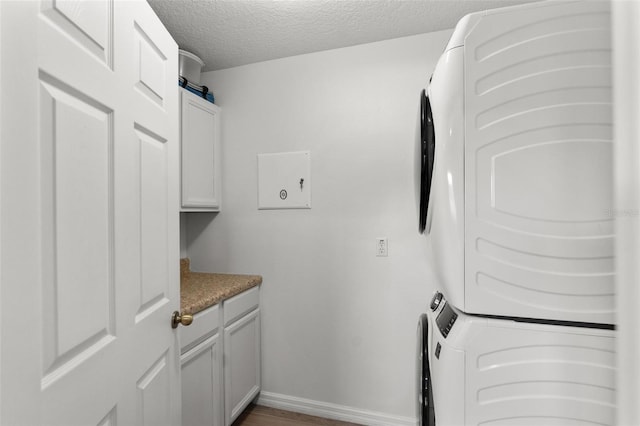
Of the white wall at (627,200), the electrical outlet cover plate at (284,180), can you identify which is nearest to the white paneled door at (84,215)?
the white wall at (627,200)

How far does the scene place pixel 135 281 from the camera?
2.93 feet

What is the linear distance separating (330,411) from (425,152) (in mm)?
1816

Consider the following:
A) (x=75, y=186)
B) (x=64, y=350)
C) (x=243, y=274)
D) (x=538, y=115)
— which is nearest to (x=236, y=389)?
(x=243, y=274)

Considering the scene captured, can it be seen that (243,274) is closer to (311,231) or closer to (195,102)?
(311,231)

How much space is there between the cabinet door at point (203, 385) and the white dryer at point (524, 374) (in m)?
1.17

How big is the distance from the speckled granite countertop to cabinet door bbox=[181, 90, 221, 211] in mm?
467

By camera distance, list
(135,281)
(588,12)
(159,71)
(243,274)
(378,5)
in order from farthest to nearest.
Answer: (243,274) < (378,5) < (159,71) < (135,281) < (588,12)

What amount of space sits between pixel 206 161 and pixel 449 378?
185 centimetres

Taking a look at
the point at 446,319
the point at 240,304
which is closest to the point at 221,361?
the point at 240,304

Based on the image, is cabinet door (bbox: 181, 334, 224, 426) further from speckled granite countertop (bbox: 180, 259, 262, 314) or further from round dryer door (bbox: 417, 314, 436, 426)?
round dryer door (bbox: 417, 314, 436, 426)

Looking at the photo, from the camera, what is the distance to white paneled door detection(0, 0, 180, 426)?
20.8 inches

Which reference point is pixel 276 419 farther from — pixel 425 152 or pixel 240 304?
pixel 425 152

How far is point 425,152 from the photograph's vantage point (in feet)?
3.64

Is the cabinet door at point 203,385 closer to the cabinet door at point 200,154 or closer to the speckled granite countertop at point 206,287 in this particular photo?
the speckled granite countertop at point 206,287
